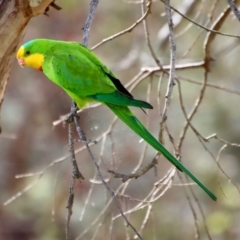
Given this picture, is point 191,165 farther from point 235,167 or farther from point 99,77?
point 99,77

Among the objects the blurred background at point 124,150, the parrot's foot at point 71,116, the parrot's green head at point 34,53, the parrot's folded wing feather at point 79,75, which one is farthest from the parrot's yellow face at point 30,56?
the blurred background at point 124,150

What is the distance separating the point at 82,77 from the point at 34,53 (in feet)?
0.78

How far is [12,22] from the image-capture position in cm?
172

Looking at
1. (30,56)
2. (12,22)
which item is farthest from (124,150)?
(12,22)

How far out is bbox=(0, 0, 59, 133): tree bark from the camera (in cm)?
171

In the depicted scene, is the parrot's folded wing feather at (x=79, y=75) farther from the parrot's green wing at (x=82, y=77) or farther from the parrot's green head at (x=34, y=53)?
the parrot's green head at (x=34, y=53)

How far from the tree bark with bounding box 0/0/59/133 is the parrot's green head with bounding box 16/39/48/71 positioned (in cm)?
10

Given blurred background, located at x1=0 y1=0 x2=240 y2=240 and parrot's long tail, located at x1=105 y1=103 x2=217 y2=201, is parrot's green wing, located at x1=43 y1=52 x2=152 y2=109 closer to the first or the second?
parrot's long tail, located at x1=105 y1=103 x2=217 y2=201

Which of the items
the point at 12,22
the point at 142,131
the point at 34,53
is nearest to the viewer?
the point at 142,131

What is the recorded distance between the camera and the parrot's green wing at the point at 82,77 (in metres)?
1.74

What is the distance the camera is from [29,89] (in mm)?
5324

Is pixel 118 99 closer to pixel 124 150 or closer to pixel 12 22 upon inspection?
pixel 12 22

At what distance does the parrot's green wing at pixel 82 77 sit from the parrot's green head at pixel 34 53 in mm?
83

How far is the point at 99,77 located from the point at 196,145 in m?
3.55
